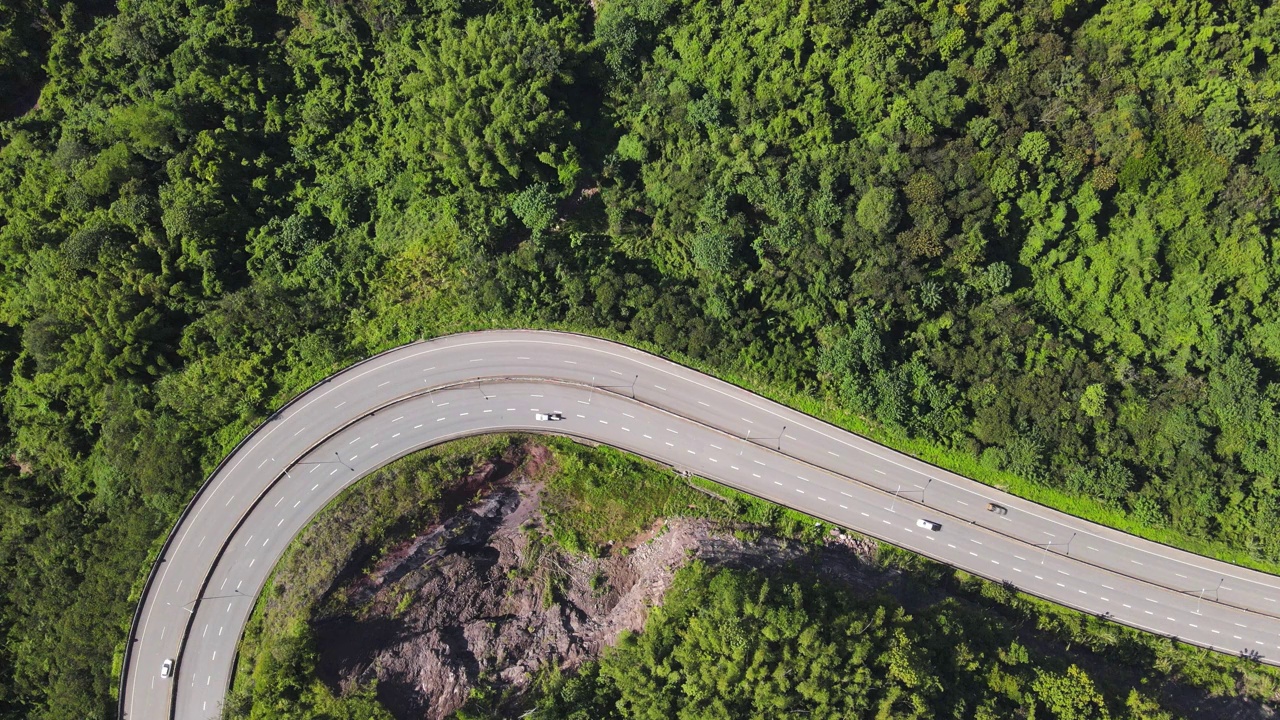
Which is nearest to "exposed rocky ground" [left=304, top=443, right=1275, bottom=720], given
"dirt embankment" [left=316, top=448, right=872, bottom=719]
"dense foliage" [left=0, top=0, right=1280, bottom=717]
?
"dirt embankment" [left=316, top=448, right=872, bottom=719]

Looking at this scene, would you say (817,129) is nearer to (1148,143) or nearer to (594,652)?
(1148,143)

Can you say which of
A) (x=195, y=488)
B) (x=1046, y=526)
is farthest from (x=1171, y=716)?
(x=195, y=488)

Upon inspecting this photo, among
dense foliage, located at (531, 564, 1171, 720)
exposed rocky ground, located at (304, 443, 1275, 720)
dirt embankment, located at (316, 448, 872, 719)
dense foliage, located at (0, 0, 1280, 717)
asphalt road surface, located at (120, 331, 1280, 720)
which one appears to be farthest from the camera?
dense foliage, located at (0, 0, 1280, 717)

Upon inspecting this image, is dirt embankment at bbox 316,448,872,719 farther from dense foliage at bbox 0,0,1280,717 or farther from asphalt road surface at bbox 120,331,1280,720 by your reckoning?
dense foliage at bbox 0,0,1280,717

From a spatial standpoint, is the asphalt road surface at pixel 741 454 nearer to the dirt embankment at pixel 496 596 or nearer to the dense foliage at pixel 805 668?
the dirt embankment at pixel 496 596

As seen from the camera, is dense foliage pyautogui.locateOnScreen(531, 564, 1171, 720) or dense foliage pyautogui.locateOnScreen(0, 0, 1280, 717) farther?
dense foliage pyautogui.locateOnScreen(0, 0, 1280, 717)

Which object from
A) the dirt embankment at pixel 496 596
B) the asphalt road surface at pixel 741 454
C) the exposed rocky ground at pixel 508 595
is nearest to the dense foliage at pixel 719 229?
the asphalt road surface at pixel 741 454
